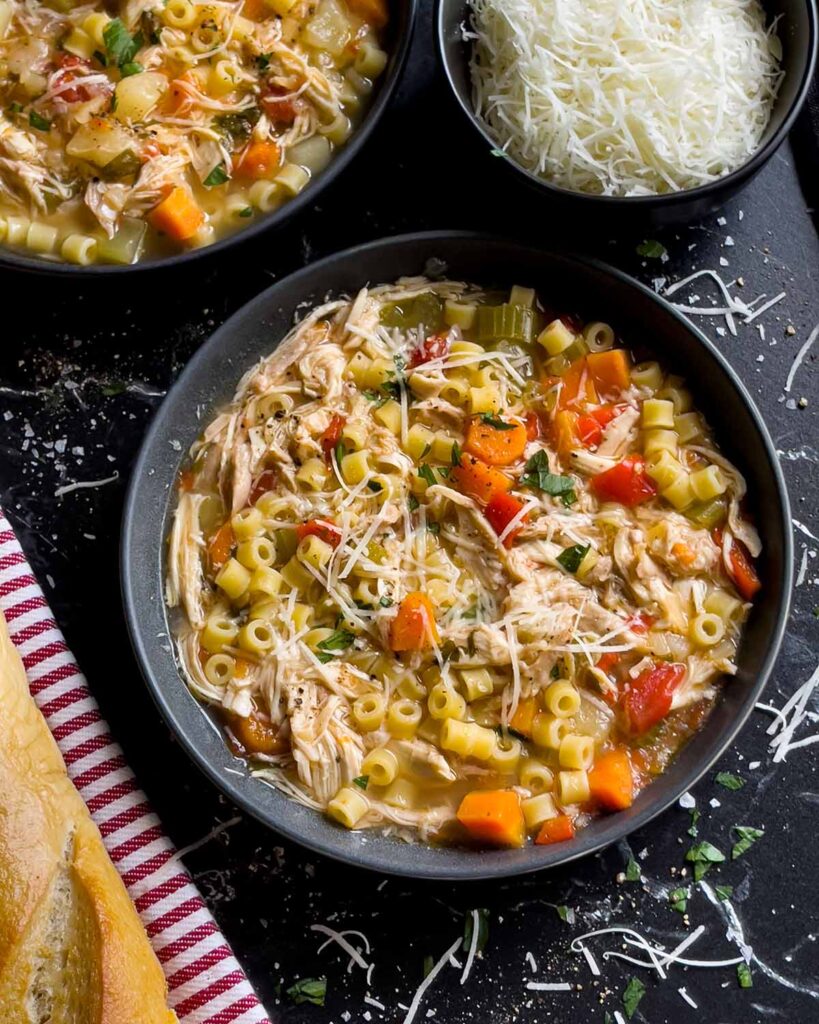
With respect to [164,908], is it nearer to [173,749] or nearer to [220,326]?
[173,749]

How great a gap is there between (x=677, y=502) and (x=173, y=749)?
79.1 inches

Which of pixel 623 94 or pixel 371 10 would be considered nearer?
pixel 623 94

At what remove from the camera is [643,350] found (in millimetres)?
4598

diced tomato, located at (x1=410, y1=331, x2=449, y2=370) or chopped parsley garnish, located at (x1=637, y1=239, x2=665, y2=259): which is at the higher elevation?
chopped parsley garnish, located at (x1=637, y1=239, x2=665, y2=259)

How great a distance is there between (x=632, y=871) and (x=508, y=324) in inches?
79.8

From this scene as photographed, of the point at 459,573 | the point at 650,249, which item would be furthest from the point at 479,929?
the point at 650,249

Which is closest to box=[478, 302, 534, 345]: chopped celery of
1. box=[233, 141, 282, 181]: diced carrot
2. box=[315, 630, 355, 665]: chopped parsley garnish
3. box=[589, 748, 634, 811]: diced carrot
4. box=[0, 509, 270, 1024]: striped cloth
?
box=[233, 141, 282, 181]: diced carrot

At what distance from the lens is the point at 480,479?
4266mm

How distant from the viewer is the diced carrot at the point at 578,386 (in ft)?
14.7

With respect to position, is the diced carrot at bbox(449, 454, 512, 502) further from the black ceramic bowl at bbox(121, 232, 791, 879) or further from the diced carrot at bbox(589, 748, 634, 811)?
the diced carrot at bbox(589, 748, 634, 811)

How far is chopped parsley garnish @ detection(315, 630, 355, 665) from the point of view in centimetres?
419

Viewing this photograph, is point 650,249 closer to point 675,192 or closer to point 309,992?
point 675,192

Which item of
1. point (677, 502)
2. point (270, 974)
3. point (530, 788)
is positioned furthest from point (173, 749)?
point (677, 502)

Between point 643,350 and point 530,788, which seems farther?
point 643,350
